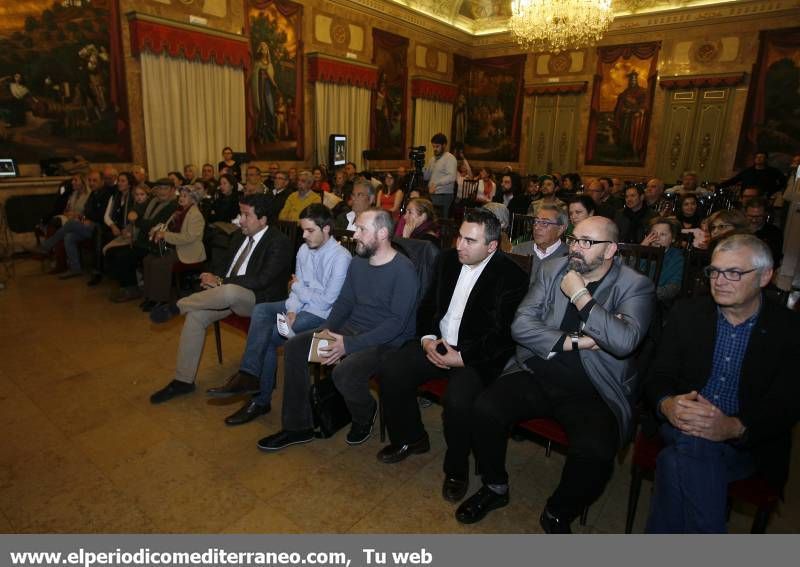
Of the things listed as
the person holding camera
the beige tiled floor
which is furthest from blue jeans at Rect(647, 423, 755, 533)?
the person holding camera

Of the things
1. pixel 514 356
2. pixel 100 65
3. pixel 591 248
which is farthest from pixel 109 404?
pixel 100 65

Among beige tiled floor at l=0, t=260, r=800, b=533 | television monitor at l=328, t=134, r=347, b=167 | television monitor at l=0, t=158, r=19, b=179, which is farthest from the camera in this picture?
television monitor at l=328, t=134, r=347, b=167

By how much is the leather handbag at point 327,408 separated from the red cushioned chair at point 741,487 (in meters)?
1.58

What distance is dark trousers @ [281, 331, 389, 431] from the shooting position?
256 centimetres

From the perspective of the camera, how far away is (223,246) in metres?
4.72

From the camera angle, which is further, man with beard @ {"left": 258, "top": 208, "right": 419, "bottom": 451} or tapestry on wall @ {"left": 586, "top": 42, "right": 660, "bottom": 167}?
tapestry on wall @ {"left": 586, "top": 42, "right": 660, "bottom": 167}

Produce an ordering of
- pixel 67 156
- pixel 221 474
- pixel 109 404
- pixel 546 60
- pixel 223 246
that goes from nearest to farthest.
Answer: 1. pixel 221 474
2. pixel 109 404
3. pixel 223 246
4. pixel 67 156
5. pixel 546 60

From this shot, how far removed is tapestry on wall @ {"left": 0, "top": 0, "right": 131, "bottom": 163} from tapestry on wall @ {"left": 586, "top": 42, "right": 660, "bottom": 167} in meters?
11.2

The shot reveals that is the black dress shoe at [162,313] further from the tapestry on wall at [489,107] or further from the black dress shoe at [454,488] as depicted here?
the tapestry on wall at [489,107]

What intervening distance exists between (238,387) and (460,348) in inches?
56.5

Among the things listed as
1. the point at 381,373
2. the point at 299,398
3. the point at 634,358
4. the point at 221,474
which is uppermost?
the point at 634,358

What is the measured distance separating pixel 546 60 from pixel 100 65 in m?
11.1

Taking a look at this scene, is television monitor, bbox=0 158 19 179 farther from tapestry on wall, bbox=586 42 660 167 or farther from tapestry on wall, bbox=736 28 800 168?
tapestry on wall, bbox=736 28 800 168

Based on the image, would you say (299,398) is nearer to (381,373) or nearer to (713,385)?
(381,373)
